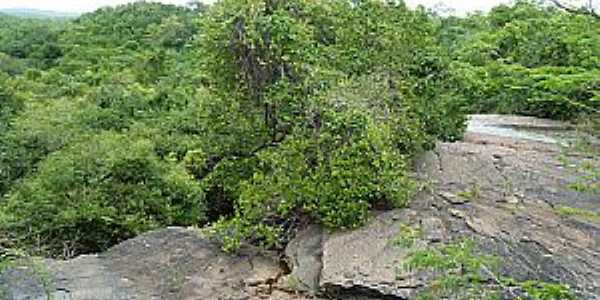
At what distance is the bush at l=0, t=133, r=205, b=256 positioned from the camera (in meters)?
10.1

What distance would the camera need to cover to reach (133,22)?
35.1 metres

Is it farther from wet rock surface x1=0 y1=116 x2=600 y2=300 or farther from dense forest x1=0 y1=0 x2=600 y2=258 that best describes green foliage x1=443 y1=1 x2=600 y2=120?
wet rock surface x1=0 y1=116 x2=600 y2=300

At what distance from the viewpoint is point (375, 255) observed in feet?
22.6

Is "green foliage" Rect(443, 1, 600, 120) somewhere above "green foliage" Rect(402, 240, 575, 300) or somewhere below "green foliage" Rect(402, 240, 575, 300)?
above

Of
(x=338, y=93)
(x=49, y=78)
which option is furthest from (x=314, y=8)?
(x=49, y=78)

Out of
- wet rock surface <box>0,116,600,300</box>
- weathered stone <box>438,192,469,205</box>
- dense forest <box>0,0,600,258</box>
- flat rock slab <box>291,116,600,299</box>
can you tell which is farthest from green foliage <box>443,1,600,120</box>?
weathered stone <box>438,192,469,205</box>

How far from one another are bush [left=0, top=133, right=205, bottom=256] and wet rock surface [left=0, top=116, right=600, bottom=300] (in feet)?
7.02

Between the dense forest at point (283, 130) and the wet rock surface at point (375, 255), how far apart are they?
266 millimetres

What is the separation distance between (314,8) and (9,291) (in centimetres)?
421

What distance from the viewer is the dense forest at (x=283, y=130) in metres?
7.64

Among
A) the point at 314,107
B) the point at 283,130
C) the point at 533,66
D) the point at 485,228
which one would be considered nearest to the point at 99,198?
the point at 283,130

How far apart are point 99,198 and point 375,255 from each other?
15.3ft

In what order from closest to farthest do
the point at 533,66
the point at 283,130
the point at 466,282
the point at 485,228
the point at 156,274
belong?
the point at 466,282 < the point at 485,228 < the point at 156,274 < the point at 283,130 < the point at 533,66

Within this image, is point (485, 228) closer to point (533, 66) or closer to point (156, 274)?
point (156, 274)
